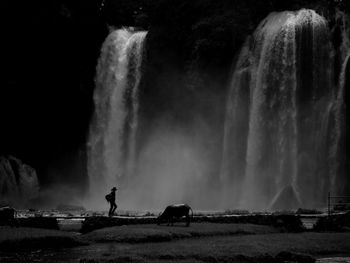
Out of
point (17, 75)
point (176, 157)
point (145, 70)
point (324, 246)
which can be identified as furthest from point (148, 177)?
point (324, 246)

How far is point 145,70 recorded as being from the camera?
60.9 meters

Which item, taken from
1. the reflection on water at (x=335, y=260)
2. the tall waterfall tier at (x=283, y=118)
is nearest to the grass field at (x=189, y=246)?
the reflection on water at (x=335, y=260)

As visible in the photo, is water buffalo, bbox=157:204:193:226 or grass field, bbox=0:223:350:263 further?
water buffalo, bbox=157:204:193:226

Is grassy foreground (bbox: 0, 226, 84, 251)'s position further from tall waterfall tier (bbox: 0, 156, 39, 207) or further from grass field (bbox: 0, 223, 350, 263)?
tall waterfall tier (bbox: 0, 156, 39, 207)

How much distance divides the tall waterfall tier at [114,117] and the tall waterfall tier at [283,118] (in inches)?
452

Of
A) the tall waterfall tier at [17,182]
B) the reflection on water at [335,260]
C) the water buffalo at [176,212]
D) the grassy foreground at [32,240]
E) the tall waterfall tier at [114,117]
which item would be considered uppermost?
the tall waterfall tier at [114,117]

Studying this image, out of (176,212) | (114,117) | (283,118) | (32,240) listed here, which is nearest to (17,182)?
(114,117)

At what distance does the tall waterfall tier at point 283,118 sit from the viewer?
48.5 m

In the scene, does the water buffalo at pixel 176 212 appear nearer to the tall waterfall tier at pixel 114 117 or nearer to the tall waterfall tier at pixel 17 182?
the tall waterfall tier at pixel 17 182

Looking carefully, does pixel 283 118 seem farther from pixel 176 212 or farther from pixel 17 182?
pixel 176 212

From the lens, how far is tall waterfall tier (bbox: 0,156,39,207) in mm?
54688

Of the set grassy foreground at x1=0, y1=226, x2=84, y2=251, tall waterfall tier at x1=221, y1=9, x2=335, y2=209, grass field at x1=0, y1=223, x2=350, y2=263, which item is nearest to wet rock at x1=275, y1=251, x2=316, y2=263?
grass field at x1=0, y1=223, x2=350, y2=263

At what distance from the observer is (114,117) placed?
6100 cm

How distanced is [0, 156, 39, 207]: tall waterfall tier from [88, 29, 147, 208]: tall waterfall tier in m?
6.39
